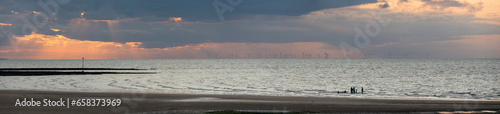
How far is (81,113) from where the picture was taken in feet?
94.8

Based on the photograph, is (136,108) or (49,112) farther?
(136,108)

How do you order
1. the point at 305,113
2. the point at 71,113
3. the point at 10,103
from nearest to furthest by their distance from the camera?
the point at 305,113 → the point at 71,113 → the point at 10,103

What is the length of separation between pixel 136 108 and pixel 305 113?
43.6 feet

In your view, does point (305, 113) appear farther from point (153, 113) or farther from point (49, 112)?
point (49, 112)

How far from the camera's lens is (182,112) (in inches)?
1071

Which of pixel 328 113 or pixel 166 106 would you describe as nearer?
pixel 328 113

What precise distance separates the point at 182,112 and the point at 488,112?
19.8 metres

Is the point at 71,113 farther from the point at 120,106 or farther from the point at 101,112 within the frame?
the point at 120,106

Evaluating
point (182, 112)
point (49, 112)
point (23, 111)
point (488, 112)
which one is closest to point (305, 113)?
point (182, 112)

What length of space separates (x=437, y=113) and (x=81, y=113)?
23223 millimetres

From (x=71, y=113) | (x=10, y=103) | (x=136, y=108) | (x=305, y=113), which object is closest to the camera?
(x=305, y=113)

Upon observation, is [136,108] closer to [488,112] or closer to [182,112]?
[182,112]

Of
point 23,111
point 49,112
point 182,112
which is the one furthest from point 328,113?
point 23,111

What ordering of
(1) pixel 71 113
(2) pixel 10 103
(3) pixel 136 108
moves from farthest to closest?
(2) pixel 10 103 → (3) pixel 136 108 → (1) pixel 71 113
